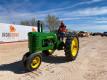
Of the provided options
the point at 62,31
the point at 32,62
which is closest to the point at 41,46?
the point at 32,62

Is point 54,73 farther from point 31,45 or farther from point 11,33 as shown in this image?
point 11,33

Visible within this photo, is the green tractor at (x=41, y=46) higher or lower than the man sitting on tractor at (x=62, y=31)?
lower

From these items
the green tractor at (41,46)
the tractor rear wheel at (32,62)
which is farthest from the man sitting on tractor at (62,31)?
the tractor rear wheel at (32,62)

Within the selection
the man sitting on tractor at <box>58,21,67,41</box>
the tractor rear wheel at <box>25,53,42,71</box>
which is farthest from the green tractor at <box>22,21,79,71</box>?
the man sitting on tractor at <box>58,21,67,41</box>

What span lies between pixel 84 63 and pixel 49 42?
199 cm

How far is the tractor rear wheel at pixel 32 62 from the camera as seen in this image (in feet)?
25.0

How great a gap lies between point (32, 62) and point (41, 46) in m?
1.22

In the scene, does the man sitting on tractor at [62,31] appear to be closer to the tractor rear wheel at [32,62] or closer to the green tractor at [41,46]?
the green tractor at [41,46]

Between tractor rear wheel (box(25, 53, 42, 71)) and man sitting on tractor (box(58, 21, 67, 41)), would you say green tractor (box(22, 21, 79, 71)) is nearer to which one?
tractor rear wheel (box(25, 53, 42, 71))

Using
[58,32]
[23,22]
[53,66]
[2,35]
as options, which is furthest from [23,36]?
[23,22]

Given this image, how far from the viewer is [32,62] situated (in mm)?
7844

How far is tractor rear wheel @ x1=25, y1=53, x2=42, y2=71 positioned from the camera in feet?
25.0

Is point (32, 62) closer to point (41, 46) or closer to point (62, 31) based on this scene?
point (41, 46)

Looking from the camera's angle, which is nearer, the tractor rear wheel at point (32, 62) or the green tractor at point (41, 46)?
the tractor rear wheel at point (32, 62)
